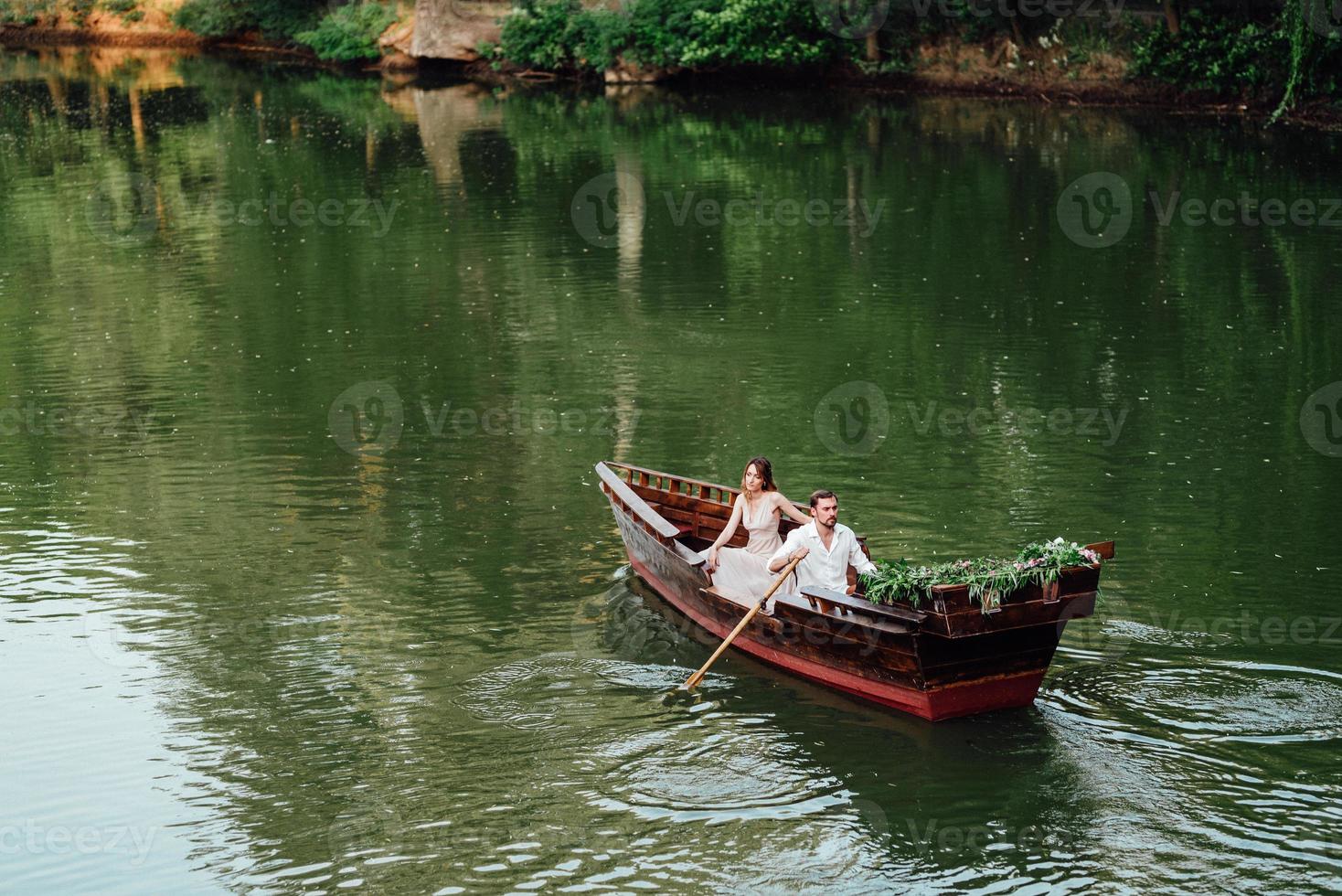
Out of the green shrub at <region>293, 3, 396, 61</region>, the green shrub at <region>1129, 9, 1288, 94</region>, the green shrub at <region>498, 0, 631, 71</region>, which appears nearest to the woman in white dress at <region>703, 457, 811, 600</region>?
the green shrub at <region>1129, 9, 1288, 94</region>

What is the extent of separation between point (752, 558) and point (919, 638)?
1.98m

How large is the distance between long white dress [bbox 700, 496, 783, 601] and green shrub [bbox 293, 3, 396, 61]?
47.4 meters

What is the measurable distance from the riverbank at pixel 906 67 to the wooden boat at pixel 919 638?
26.9 meters

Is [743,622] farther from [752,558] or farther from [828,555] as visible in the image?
[828,555]

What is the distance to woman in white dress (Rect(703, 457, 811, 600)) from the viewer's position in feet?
42.1

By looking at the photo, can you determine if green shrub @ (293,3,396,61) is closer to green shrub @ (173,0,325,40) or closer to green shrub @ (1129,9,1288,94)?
green shrub @ (173,0,325,40)

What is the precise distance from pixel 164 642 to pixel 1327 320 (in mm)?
15884

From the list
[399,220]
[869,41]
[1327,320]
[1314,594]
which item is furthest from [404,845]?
[869,41]

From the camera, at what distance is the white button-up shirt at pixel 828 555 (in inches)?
481

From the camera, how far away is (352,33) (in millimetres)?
57531

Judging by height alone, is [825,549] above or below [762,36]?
below

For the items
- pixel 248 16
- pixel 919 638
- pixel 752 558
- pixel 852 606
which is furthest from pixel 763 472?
pixel 248 16

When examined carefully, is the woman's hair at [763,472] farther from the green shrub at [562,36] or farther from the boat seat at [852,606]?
the green shrub at [562,36]

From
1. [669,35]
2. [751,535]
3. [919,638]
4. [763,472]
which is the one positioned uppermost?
[669,35]
